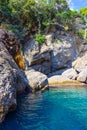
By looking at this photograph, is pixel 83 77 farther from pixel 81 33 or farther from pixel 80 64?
pixel 81 33

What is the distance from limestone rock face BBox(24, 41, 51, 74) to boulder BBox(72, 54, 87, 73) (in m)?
3.96

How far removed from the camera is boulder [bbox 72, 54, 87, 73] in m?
32.0

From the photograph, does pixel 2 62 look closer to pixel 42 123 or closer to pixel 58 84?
→ pixel 42 123

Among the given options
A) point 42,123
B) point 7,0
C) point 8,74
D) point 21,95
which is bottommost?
point 42,123

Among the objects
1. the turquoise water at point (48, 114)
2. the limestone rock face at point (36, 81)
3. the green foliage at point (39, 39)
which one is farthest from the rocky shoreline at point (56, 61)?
the turquoise water at point (48, 114)

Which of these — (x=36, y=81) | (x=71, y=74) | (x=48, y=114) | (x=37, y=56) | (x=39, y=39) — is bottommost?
(x=48, y=114)

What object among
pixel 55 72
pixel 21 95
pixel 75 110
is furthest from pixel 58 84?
pixel 75 110

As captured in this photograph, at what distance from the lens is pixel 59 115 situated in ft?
48.2

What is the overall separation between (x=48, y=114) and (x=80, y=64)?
61.3 ft

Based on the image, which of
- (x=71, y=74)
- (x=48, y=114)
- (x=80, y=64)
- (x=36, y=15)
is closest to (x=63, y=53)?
(x=80, y=64)

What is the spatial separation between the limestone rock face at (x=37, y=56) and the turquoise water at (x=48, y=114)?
12529 millimetres

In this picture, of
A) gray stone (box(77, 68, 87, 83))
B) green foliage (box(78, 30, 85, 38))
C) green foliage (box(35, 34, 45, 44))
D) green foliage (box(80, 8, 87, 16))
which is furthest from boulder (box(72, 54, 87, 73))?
green foliage (box(80, 8, 87, 16))

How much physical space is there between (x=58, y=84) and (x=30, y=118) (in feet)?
51.3

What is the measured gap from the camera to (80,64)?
32562 mm
